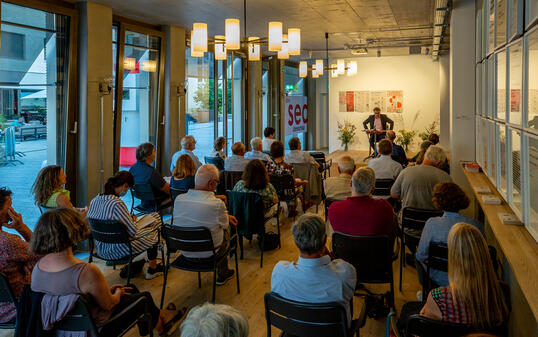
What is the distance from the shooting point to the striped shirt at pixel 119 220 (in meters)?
4.00

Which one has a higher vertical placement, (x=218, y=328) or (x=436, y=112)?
(x=436, y=112)

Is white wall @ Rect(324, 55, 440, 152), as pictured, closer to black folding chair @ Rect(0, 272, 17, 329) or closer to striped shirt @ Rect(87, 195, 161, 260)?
striped shirt @ Rect(87, 195, 161, 260)

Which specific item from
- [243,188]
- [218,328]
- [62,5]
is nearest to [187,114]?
[62,5]

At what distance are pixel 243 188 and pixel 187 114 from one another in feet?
15.7

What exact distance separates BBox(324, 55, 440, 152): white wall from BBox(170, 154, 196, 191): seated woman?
35.1ft

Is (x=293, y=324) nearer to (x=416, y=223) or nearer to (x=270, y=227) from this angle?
Answer: (x=416, y=223)

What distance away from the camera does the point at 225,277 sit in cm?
468

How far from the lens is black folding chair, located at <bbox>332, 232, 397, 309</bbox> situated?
3480mm

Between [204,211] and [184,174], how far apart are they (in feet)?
5.94

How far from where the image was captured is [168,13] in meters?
7.34

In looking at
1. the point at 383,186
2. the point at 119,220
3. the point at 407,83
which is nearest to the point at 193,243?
the point at 119,220

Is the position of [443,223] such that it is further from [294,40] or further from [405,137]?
[405,137]

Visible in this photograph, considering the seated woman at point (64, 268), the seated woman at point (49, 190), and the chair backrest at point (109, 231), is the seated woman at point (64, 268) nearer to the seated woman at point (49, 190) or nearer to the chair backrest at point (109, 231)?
the chair backrest at point (109, 231)

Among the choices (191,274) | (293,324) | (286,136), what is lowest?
(191,274)
